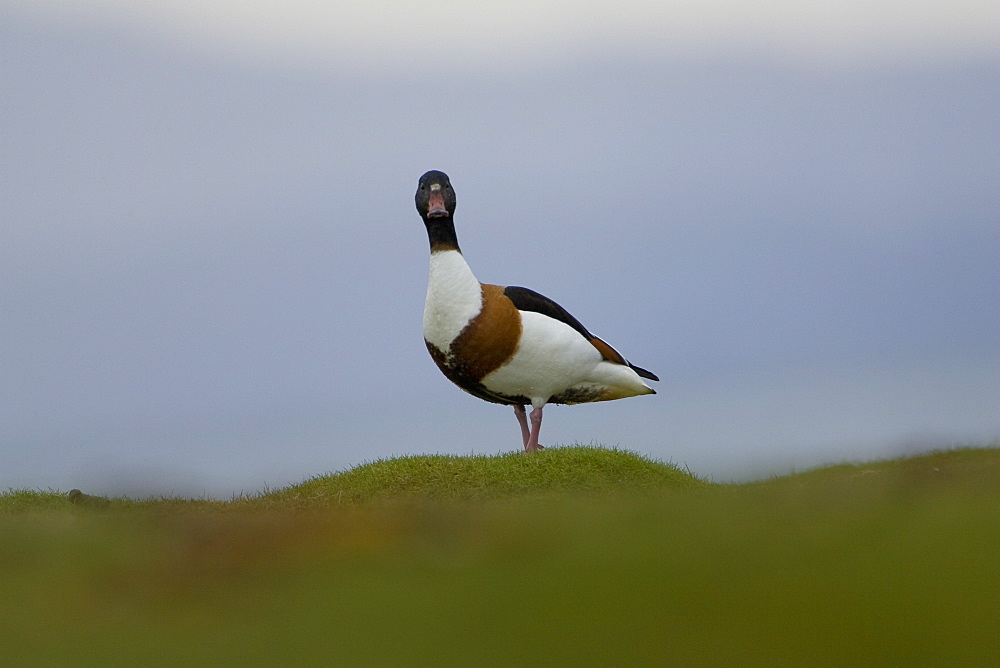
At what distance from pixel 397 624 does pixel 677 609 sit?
41 cm

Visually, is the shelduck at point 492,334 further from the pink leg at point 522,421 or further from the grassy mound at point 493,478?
the grassy mound at point 493,478

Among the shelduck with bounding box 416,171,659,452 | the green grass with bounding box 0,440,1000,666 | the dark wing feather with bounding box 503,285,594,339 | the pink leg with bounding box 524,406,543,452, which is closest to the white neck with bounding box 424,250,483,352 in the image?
the shelduck with bounding box 416,171,659,452

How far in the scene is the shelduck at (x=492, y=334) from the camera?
8.34 meters

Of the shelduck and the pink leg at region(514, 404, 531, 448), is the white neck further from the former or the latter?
the pink leg at region(514, 404, 531, 448)

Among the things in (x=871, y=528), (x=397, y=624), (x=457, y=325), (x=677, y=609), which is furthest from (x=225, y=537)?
(x=457, y=325)

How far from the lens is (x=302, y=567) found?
1.51m

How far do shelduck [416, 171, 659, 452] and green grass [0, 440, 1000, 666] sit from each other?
6500 mm

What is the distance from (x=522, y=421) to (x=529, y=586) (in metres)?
7.82

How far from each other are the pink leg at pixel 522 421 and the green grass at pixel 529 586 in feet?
23.9

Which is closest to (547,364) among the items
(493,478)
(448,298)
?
(448,298)

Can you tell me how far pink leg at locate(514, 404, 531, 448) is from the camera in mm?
9133

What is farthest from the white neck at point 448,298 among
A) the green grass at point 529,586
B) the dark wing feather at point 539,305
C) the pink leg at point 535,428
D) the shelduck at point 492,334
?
the green grass at point 529,586

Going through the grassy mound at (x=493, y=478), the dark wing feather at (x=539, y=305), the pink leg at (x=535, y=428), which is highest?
the dark wing feather at (x=539, y=305)

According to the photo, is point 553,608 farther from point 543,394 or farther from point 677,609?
point 543,394
